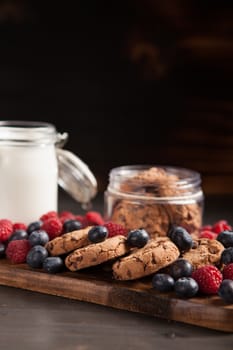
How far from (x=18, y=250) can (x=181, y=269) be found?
0.32m

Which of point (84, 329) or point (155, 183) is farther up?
point (155, 183)

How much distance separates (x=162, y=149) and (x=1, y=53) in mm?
588

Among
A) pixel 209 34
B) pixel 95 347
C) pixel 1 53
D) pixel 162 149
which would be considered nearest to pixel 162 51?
pixel 209 34

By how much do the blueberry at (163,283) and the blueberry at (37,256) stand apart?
22 centimetres

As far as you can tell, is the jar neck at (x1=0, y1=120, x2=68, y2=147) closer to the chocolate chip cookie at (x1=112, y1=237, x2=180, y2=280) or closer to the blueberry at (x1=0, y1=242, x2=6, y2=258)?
the blueberry at (x1=0, y1=242, x2=6, y2=258)

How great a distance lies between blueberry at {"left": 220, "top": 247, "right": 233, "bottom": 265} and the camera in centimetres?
133

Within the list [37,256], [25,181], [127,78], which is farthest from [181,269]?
[127,78]

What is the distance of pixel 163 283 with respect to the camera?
4.15 feet

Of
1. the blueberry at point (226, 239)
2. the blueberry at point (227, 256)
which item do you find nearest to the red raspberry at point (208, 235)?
the blueberry at point (226, 239)

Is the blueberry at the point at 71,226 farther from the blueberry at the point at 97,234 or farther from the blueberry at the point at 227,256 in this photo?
the blueberry at the point at 227,256

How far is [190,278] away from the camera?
1257 millimetres

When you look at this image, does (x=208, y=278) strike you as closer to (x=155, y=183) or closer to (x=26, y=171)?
(x=155, y=183)

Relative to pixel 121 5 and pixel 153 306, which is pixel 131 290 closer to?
pixel 153 306

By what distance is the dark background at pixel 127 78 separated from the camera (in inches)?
97.9
